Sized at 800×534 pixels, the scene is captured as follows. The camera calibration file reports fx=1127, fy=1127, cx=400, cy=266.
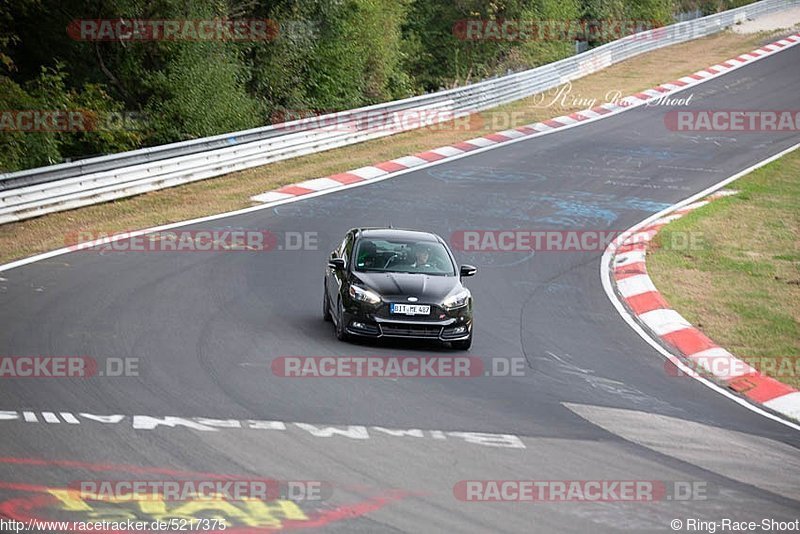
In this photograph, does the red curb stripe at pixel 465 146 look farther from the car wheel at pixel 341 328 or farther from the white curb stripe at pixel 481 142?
the car wheel at pixel 341 328

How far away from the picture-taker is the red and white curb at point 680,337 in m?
13.6

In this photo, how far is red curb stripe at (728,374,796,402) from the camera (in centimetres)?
1353

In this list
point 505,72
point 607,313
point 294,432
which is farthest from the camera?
point 505,72

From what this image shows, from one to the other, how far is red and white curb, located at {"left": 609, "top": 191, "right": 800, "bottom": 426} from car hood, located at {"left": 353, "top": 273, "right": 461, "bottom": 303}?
3.20 metres

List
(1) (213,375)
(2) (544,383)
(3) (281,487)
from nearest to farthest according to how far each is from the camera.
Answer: (3) (281,487) → (1) (213,375) → (2) (544,383)

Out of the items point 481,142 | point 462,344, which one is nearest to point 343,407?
point 462,344

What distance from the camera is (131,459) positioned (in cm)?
922

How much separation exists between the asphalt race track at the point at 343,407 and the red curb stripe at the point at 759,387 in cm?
45

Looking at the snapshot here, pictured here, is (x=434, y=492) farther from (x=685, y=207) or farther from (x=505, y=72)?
(x=505, y=72)

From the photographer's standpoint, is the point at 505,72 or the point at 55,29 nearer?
the point at 55,29

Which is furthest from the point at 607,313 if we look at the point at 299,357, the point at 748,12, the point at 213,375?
the point at 748,12

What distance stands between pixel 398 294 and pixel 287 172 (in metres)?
12.2

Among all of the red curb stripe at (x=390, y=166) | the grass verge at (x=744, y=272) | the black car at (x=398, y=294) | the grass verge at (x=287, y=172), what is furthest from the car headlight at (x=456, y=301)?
the red curb stripe at (x=390, y=166)

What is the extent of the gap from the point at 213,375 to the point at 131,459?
293cm
